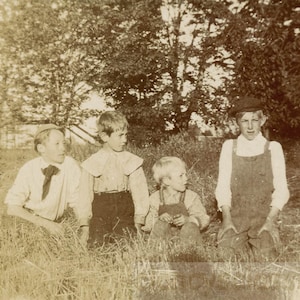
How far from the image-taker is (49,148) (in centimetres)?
188

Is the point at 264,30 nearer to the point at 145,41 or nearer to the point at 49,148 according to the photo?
the point at 145,41

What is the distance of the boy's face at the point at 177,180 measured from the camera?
191cm

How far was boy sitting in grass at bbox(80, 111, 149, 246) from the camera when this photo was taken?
1822 mm

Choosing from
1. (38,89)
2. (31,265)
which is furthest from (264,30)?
(31,265)

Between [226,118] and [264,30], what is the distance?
14.9 inches

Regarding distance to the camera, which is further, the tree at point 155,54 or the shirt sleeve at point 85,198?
the tree at point 155,54

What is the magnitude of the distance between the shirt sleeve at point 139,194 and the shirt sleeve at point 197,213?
0.56 ft

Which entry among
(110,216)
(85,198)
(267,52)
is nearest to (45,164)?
(85,198)

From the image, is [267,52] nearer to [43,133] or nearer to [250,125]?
[250,125]

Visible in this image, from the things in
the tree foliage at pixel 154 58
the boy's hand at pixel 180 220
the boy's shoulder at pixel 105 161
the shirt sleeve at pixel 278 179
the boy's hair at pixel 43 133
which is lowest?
the boy's hand at pixel 180 220

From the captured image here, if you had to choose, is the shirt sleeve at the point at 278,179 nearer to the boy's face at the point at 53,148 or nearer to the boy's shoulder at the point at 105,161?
the boy's shoulder at the point at 105,161

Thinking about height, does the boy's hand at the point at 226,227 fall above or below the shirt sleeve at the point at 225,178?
below

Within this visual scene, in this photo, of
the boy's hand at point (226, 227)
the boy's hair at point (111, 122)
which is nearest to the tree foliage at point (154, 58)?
the boy's hair at point (111, 122)

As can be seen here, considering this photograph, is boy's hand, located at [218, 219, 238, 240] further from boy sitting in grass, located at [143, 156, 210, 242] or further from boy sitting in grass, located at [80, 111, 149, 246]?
boy sitting in grass, located at [80, 111, 149, 246]
